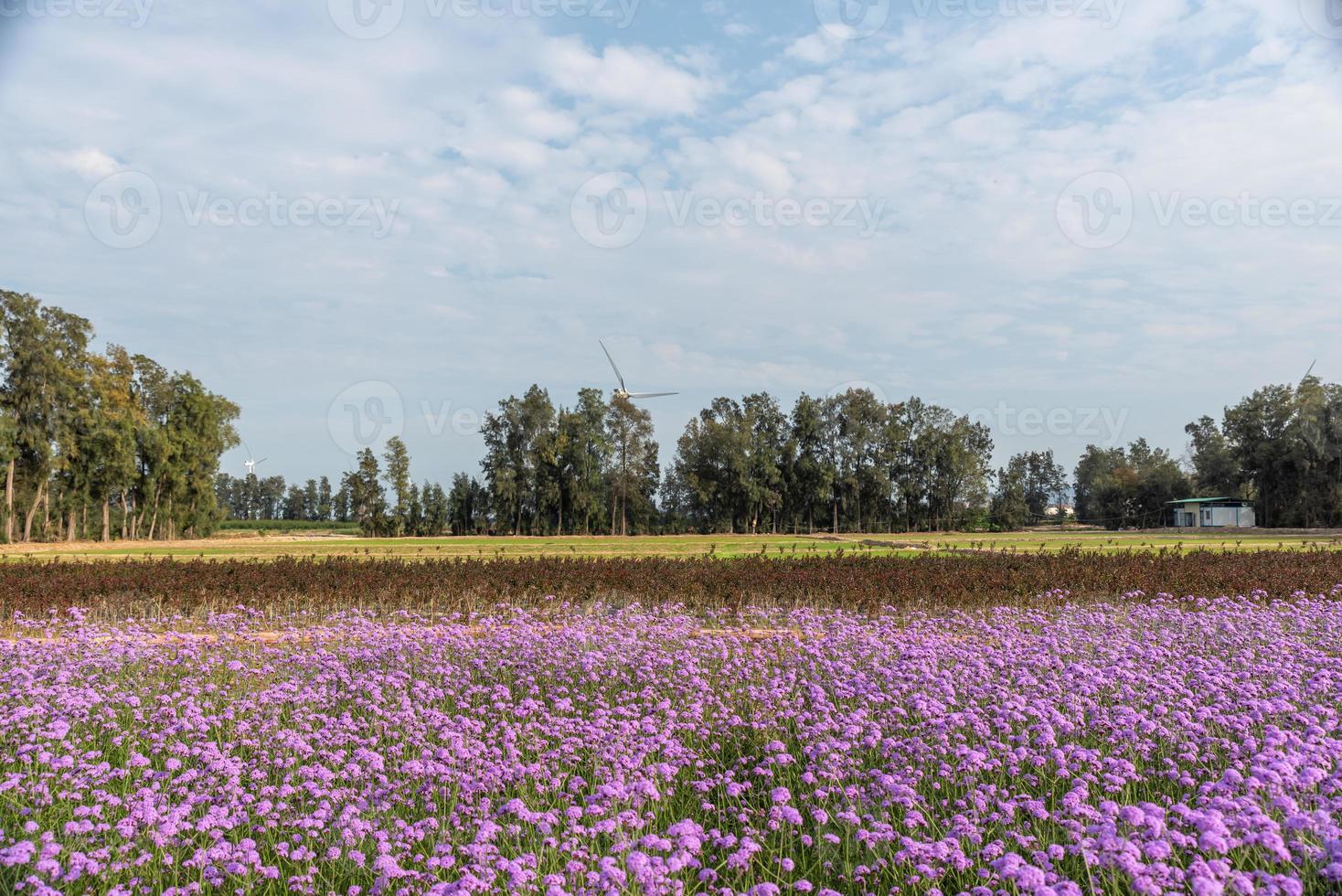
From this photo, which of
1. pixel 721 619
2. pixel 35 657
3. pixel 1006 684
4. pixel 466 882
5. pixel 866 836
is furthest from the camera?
pixel 721 619

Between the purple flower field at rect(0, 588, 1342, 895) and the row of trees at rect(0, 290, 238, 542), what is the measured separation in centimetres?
4836

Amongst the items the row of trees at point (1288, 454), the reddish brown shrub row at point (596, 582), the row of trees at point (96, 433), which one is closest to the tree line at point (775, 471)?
the row of trees at point (1288, 454)

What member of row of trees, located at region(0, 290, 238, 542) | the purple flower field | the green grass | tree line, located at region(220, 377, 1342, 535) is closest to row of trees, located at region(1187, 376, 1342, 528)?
tree line, located at region(220, 377, 1342, 535)

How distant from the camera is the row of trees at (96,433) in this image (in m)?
49.0

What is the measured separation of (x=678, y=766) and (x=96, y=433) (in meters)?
56.2

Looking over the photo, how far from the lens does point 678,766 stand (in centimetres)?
534

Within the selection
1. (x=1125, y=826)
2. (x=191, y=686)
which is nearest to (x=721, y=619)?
(x=191, y=686)

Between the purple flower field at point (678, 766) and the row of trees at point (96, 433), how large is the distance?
4836 cm

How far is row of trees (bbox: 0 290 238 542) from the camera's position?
49.0 meters

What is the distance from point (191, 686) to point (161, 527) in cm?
6579

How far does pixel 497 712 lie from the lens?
7.15 metres

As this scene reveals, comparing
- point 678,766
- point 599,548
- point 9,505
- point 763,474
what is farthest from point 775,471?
point 678,766

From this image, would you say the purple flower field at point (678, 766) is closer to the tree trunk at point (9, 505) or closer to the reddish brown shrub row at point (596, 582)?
the reddish brown shrub row at point (596, 582)

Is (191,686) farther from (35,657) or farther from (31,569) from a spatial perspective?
(31,569)
